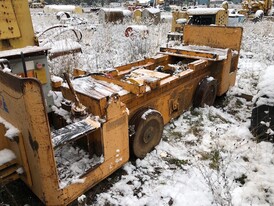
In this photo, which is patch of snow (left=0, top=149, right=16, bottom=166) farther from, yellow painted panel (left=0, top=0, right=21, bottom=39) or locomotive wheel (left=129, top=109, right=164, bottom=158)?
yellow painted panel (left=0, top=0, right=21, bottom=39)

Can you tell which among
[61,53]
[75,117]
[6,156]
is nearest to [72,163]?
[75,117]

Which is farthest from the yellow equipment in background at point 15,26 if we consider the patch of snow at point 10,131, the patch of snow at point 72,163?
the patch of snow at point 72,163

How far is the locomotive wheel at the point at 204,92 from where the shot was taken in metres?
4.11

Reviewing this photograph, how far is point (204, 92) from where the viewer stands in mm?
4098

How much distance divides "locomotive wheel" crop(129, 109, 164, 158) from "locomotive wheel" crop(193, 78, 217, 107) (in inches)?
50.0

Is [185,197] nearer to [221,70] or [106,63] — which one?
[221,70]

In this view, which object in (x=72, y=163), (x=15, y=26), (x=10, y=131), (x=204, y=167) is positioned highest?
(x=15, y=26)

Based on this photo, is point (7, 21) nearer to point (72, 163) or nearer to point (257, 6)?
point (72, 163)

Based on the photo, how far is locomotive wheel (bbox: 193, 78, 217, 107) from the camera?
4.11 meters

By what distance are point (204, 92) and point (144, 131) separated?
1.63 m

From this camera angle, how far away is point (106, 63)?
6.53 m

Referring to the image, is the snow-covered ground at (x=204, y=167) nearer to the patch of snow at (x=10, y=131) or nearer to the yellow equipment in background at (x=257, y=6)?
the patch of snow at (x=10, y=131)

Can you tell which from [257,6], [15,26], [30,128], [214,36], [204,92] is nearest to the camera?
[30,128]

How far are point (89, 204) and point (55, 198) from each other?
1.60 ft
